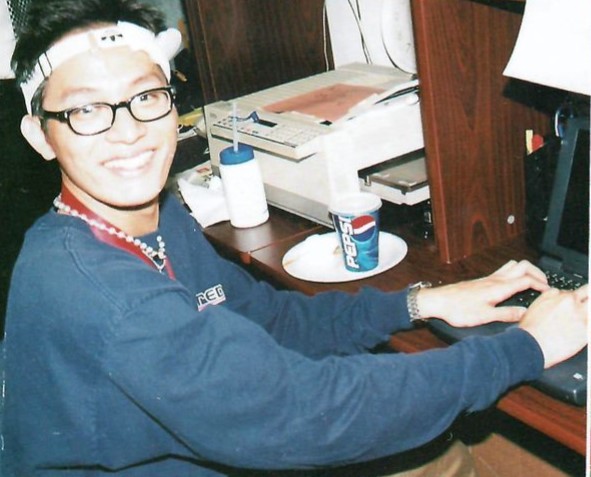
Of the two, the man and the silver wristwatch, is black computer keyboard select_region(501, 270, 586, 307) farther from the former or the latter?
the silver wristwatch

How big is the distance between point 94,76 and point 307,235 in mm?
717

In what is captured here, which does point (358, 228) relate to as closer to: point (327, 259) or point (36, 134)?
point (327, 259)

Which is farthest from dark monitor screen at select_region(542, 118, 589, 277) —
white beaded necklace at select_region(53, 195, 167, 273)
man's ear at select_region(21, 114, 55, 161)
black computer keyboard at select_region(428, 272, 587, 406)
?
man's ear at select_region(21, 114, 55, 161)

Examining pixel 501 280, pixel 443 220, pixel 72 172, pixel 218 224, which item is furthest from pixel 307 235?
pixel 72 172

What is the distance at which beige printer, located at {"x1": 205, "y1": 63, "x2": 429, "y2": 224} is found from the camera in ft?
4.99

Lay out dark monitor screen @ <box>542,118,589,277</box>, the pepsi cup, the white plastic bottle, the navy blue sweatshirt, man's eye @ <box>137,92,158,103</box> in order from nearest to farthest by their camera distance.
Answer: the navy blue sweatshirt < man's eye @ <box>137,92,158,103</box> < dark monitor screen @ <box>542,118,589,277</box> < the pepsi cup < the white plastic bottle

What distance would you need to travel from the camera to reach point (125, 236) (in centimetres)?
110

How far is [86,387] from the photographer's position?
898 mm

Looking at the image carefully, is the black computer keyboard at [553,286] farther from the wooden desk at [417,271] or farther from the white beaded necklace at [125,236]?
the white beaded necklace at [125,236]

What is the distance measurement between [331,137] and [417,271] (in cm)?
35

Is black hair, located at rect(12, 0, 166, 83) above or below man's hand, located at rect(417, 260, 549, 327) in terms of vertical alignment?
above

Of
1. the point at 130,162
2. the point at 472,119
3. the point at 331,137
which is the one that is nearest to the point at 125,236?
the point at 130,162

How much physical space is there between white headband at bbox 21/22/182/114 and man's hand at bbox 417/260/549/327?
22.8 inches

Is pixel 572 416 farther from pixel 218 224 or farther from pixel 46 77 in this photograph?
pixel 218 224
